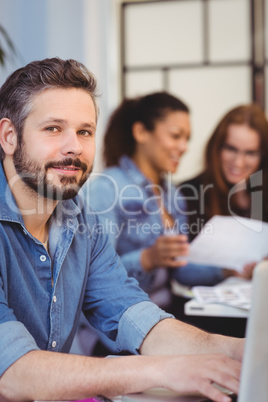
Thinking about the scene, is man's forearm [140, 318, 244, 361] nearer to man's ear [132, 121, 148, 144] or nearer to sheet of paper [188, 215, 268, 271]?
sheet of paper [188, 215, 268, 271]

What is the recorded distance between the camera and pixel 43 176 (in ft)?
3.02

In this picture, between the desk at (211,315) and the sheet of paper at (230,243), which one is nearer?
the desk at (211,315)

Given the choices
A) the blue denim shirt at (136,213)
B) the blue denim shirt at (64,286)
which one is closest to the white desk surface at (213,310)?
the blue denim shirt at (136,213)

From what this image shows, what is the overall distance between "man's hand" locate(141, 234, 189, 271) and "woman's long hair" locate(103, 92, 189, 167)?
49cm

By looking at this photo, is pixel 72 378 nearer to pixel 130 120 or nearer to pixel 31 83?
pixel 31 83

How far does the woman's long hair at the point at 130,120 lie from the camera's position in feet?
6.86

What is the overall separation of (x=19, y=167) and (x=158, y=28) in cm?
309

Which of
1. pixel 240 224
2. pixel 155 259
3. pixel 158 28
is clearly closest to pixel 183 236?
pixel 155 259

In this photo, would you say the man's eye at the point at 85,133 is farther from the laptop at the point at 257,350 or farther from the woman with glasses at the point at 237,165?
the woman with glasses at the point at 237,165

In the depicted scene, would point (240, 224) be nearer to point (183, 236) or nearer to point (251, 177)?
point (183, 236)

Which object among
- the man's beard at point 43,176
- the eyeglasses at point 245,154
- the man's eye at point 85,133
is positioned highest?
the man's eye at point 85,133

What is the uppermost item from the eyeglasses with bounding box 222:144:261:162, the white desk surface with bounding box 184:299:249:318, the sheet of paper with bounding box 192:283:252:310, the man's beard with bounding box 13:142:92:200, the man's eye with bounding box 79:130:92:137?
the man's eye with bounding box 79:130:92:137

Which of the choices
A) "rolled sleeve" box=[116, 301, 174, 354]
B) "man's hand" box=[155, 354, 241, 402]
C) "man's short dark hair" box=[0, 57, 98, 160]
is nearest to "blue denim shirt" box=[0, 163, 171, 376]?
"rolled sleeve" box=[116, 301, 174, 354]

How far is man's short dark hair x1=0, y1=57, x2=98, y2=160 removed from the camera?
2.97 ft
